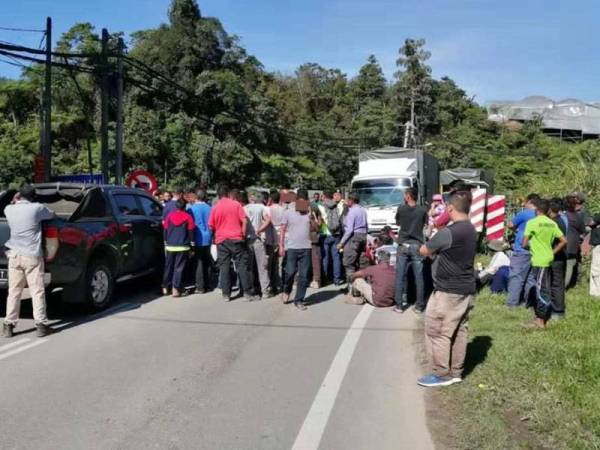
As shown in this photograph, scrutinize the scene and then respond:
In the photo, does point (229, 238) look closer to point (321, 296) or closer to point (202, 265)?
point (202, 265)

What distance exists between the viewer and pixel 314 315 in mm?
8711

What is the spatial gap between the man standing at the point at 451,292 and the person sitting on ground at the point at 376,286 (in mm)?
3899

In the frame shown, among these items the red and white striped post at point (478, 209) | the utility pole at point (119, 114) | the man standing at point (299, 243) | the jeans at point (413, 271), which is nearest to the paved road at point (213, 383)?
the jeans at point (413, 271)

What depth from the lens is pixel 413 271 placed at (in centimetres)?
905

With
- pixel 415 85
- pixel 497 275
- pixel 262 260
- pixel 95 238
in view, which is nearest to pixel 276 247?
pixel 262 260

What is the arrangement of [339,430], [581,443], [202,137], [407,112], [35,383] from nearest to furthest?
[581,443], [339,430], [35,383], [202,137], [407,112]

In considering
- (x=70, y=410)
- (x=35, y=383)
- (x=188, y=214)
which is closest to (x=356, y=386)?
(x=70, y=410)

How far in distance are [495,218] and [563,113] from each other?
72046 millimetres

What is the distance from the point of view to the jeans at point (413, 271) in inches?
350

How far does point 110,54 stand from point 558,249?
532 inches

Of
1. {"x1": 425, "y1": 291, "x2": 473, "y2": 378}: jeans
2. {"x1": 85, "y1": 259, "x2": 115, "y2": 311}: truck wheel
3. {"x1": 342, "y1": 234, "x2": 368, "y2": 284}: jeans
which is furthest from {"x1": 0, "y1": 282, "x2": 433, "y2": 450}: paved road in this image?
{"x1": 342, "y1": 234, "x2": 368, "y2": 284}: jeans

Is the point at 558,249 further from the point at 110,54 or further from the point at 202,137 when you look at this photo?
the point at 202,137

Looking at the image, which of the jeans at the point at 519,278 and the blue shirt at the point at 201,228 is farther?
the blue shirt at the point at 201,228

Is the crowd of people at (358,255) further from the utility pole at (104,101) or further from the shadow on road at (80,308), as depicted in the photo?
the utility pole at (104,101)
